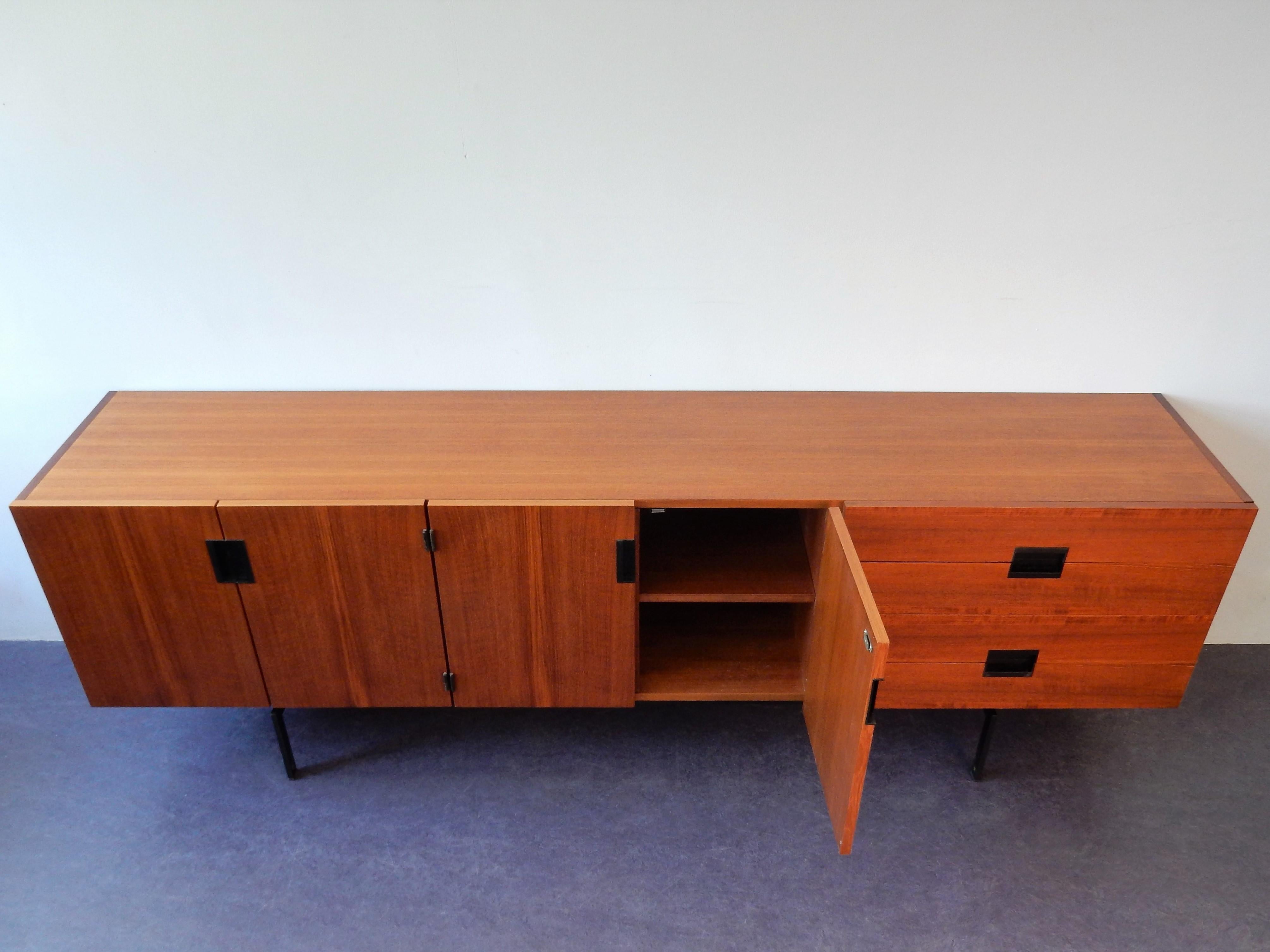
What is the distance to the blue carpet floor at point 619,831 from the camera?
1.84 meters

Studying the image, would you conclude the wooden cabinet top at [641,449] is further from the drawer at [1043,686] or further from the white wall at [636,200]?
the drawer at [1043,686]

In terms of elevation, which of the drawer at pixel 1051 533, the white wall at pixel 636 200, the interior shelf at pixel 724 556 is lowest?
the interior shelf at pixel 724 556

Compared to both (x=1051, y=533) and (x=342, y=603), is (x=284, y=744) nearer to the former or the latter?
(x=342, y=603)

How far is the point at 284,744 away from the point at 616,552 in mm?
945

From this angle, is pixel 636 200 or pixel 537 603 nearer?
pixel 537 603

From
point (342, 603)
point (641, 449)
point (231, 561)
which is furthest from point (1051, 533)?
point (231, 561)

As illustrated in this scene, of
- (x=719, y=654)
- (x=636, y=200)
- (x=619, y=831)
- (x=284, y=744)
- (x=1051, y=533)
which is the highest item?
(x=636, y=200)

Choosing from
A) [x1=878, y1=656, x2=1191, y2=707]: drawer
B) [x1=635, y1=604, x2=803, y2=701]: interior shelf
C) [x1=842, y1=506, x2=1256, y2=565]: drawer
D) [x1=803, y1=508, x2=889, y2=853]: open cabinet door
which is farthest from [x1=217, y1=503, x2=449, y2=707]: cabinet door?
[x1=878, y1=656, x2=1191, y2=707]: drawer

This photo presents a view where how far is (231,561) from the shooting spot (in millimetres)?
1769

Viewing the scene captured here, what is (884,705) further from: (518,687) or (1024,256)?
(1024,256)

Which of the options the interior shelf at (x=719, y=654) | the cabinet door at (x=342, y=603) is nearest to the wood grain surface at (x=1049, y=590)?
the interior shelf at (x=719, y=654)

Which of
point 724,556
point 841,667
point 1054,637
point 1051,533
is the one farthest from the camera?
point 724,556

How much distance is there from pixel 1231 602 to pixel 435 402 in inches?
85.0

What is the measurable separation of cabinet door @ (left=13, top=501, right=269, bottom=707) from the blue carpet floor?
12.9 inches
